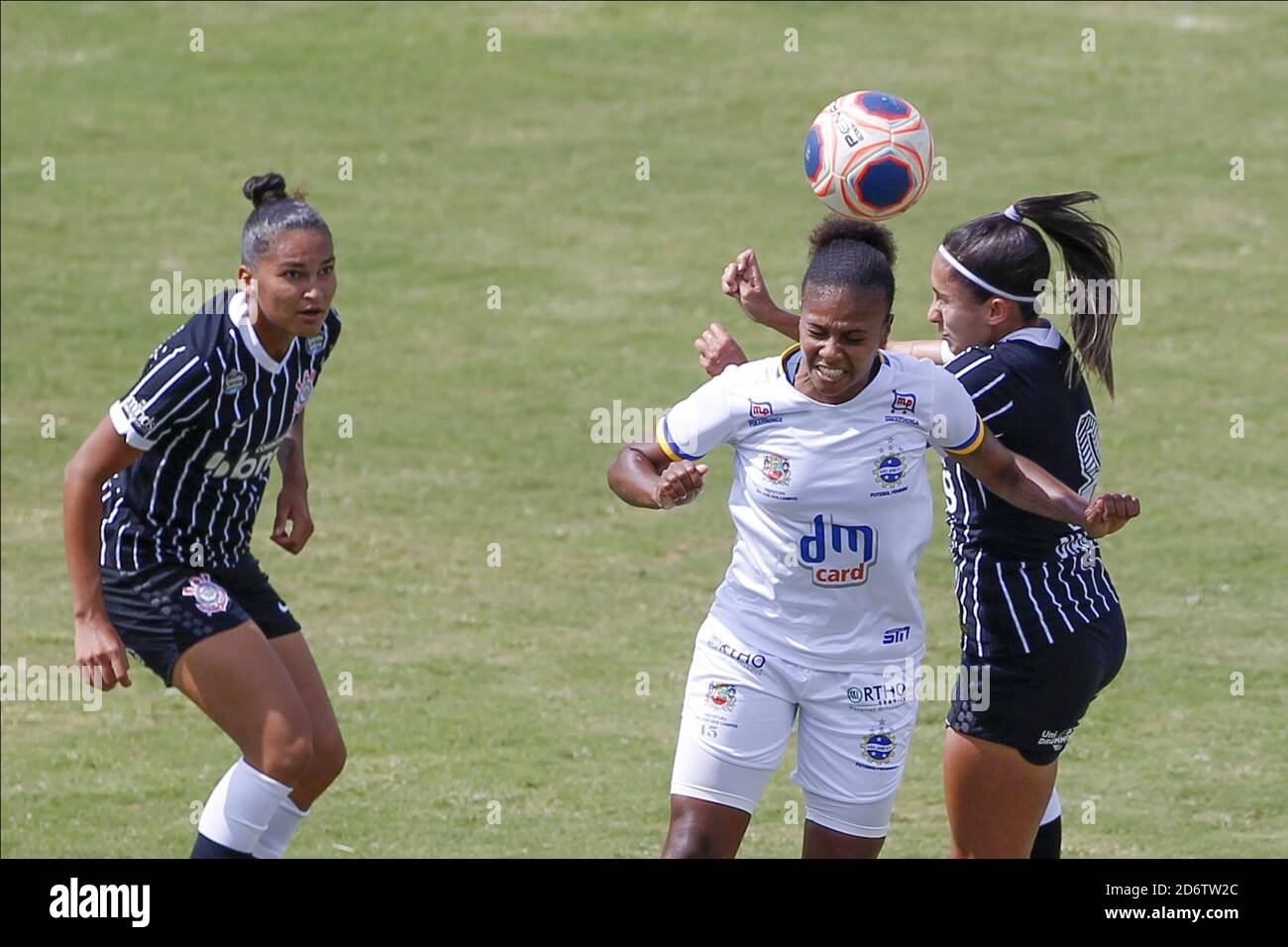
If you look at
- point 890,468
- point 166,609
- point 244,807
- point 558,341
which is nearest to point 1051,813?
point 890,468

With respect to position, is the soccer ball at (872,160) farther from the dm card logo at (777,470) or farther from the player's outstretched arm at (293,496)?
the player's outstretched arm at (293,496)

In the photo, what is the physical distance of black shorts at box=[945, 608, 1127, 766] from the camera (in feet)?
19.3

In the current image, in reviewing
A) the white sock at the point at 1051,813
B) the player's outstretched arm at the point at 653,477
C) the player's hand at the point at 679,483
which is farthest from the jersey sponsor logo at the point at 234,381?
the white sock at the point at 1051,813

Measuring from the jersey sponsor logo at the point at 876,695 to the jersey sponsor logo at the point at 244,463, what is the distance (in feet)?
8.14

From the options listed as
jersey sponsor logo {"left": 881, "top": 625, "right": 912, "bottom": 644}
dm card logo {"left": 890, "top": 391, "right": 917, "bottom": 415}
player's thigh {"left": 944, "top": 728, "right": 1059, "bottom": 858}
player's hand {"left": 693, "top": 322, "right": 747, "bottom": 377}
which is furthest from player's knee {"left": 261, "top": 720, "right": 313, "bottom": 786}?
dm card logo {"left": 890, "top": 391, "right": 917, "bottom": 415}

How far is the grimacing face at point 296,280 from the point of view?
6.36 m

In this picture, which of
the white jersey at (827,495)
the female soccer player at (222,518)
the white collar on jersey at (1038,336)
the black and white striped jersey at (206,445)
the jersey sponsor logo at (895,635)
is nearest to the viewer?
the white jersey at (827,495)

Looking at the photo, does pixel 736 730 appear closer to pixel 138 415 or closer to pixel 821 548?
pixel 821 548

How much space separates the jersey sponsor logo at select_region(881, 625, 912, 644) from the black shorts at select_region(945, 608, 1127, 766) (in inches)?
18.2

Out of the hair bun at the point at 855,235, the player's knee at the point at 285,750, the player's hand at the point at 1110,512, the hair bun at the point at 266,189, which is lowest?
the player's knee at the point at 285,750

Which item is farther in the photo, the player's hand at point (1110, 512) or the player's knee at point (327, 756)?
the player's knee at point (327, 756)

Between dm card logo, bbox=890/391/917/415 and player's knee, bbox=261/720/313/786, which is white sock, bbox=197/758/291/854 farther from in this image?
dm card logo, bbox=890/391/917/415

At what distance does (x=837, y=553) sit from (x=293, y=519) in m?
2.80

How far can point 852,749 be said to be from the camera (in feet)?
18.4
